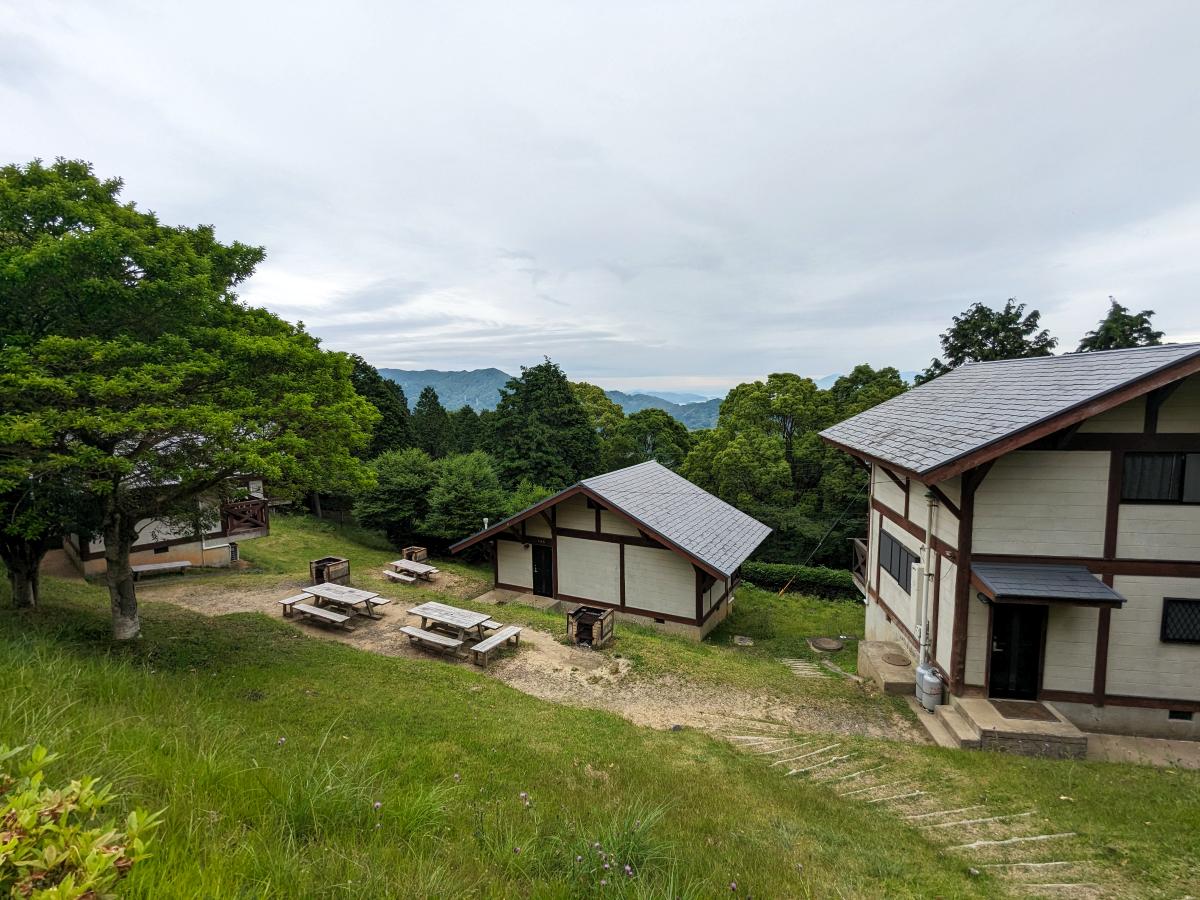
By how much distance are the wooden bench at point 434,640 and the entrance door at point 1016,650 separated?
11.4 m

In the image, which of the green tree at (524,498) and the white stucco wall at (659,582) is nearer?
the white stucco wall at (659,582)

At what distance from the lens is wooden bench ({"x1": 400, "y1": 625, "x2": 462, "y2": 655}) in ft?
43.9

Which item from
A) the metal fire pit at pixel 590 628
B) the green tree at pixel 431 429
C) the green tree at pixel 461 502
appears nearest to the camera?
the metal fire pit at pixel 590 628

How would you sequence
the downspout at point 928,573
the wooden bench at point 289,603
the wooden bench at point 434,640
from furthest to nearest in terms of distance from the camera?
1. the wooden bench at point 289,603
2. the wooden bench at point 434,640
3. the downspout at point 928,573

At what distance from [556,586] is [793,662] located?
799cm

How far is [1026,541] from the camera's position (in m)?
10.1

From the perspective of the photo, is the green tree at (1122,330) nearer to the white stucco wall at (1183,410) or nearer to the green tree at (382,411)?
the white stucco wall at (1183,410)

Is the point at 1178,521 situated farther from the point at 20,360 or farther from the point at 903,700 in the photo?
the point at 20,360

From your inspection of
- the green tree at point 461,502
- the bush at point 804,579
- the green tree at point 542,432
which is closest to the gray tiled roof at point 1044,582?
the bush at point 804,579

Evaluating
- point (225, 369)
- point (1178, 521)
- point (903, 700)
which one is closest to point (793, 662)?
point (903, 700)

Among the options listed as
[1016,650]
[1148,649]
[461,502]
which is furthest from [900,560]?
[461,502]

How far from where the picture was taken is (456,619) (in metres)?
14.0

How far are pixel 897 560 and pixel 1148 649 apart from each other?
4.65 metres

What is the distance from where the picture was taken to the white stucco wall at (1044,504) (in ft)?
32.4
